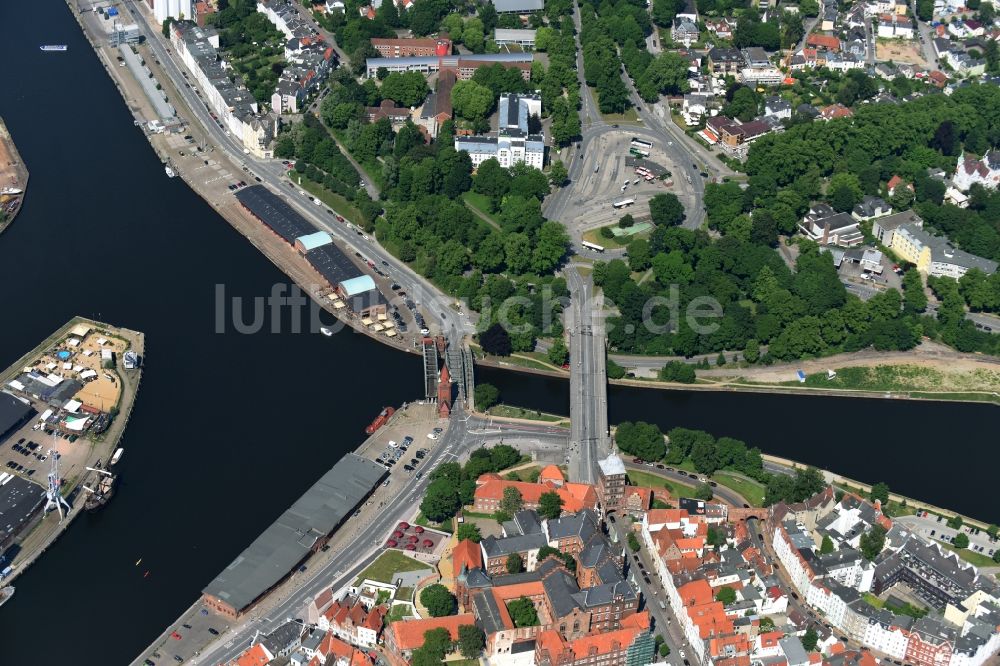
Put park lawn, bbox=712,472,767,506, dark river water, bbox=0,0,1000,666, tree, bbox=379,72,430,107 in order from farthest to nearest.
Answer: tree, bbox=379,72,430,107, park lawn, bbox=712,472,767,506, dark river water, bbox=0,0,1000,666

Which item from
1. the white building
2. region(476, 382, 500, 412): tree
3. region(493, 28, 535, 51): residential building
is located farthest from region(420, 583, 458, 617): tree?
the white building

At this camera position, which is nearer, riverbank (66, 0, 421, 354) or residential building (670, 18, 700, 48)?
riverbank (66, 0, 421, 354)

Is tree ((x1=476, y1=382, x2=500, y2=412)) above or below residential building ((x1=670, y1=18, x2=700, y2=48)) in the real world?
below

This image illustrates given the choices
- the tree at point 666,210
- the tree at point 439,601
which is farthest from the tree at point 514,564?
the tree at point 666,210

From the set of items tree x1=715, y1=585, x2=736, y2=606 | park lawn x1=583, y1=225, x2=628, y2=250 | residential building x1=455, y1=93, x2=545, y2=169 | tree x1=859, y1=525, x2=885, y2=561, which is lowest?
tree x1=715, y1=585, x2=736, y2=606

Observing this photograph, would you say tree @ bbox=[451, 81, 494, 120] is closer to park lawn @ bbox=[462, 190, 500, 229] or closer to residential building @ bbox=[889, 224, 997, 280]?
park lawn @ bbox=[462, 190, 500, 229]

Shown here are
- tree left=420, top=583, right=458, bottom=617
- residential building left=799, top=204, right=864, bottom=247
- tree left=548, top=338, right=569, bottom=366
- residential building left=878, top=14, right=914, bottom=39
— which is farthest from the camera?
residential building left=878, top=14, right=914, bottom=39
